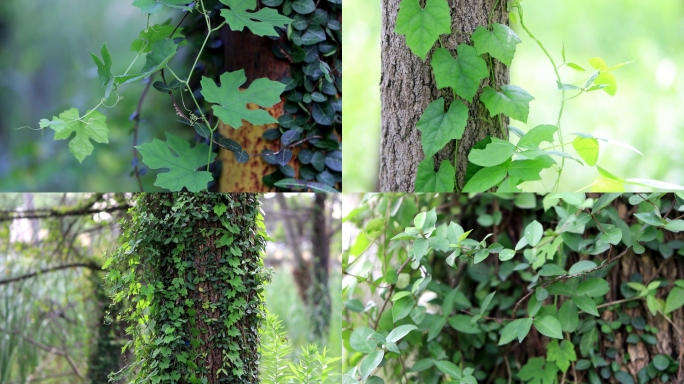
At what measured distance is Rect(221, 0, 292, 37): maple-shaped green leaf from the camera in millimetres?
1013

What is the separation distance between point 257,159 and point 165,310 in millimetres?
460

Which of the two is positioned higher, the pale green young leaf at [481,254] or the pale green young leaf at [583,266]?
the pale green young leaf at [481,254]

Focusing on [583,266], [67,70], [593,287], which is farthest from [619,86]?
[67,70]

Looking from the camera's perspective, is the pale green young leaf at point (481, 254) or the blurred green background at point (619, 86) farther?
the blurred green background at point (619, 86)

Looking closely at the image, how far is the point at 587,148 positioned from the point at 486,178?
26 centimetres

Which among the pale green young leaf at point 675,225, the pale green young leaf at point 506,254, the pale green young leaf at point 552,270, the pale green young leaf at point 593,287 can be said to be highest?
the pale green young leaf at point 675,225

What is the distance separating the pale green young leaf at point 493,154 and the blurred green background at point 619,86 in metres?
1.08

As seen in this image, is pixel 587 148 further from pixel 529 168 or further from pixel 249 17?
pixel 249 17

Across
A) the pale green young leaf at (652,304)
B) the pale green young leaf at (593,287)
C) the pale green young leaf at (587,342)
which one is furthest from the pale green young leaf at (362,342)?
the pale green young leaf at (652,304)

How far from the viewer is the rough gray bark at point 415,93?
3.48 ft

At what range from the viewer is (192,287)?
1.10m

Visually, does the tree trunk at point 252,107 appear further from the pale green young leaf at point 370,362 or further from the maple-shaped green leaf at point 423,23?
the pale green young leaf at point 370,362

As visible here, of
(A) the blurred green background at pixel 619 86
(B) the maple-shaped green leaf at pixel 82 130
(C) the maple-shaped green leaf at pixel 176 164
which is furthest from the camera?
(A) the blurred green background at pixel 619 86

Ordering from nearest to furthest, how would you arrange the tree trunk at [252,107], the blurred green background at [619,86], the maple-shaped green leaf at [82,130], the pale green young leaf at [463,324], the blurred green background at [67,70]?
the maple-shaped green leaf at [82,130] → the pale green young leaf at [463,324] → the tree trunk at [252,107] → the blurred green background at [67,70] → the blurred green background at [619,86]
